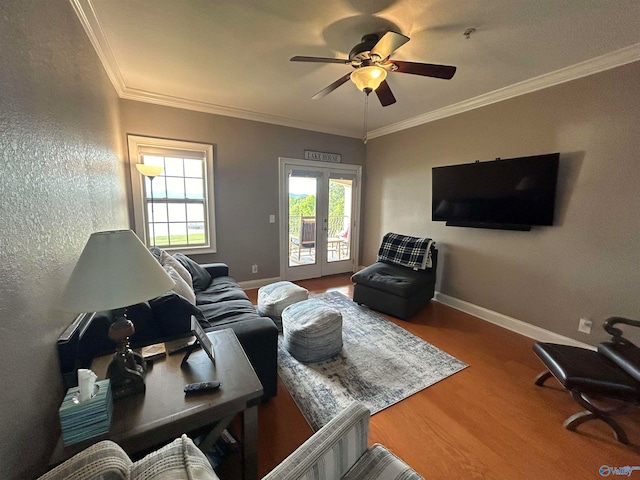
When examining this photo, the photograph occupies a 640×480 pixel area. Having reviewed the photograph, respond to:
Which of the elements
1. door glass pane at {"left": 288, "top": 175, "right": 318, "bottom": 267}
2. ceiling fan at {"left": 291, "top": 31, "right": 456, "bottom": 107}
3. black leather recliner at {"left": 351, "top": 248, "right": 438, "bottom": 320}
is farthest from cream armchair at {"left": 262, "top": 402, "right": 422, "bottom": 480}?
door glass pane at {"left": 288, "top": 175, "right": 318, "bottom": 267}

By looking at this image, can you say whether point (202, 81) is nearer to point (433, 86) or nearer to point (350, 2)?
point (350, 2)

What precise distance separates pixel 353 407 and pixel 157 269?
90cm

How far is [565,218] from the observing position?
8.29 feet

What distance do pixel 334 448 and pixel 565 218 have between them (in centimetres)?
303

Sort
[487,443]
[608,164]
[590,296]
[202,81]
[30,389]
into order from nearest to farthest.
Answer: [30,389]
[487,443]
[608,164]
[590,296]
[202,81]

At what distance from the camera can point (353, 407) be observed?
0.92 m

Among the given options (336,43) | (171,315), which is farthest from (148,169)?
(336,43)

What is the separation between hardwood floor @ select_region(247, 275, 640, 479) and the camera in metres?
1.46

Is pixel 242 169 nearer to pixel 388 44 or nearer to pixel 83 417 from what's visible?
pixel 388 44

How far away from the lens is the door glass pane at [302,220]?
171 inches

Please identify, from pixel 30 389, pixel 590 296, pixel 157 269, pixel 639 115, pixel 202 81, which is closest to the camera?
pixel 30 389

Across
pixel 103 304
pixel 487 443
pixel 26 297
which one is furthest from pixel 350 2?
pixel 487 443

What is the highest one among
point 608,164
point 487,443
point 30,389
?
point 608,164

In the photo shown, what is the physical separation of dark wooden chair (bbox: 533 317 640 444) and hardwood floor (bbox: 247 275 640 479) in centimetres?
11
